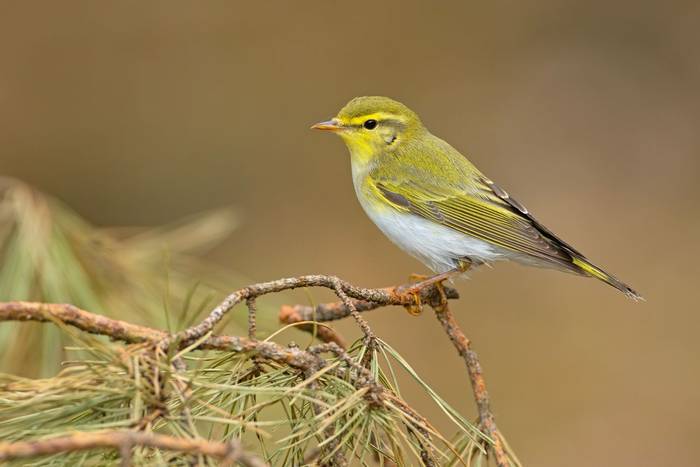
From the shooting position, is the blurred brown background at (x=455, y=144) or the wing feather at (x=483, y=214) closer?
the wing feather at (x=483, y=214)

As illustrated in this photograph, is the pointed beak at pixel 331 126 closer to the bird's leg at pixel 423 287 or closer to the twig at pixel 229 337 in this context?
the bird's leg at pixel 423 287

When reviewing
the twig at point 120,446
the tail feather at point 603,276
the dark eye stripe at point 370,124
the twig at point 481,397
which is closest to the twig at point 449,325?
the twig at point 481,397

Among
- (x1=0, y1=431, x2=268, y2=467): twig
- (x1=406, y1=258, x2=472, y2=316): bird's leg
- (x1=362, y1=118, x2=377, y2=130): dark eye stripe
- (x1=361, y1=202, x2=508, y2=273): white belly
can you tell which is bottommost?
(x1=0, y1=431, x2=268, y2=467): twig

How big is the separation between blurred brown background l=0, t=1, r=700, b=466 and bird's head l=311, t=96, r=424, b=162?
6.21 feet

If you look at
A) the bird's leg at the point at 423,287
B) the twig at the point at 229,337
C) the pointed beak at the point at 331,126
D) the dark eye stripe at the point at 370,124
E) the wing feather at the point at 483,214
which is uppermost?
the dark eye stripe at the point at 370,124

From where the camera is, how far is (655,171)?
6.46 metres

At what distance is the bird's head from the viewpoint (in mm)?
3334

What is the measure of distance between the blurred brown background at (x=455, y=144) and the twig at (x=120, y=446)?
12.5 ft

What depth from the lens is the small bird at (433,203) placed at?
3002mm

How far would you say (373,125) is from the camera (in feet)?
11.2

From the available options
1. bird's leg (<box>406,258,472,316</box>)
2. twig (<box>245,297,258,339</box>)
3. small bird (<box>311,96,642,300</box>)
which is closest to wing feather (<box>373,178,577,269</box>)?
small bird (<box>311,96,642,300</box>)

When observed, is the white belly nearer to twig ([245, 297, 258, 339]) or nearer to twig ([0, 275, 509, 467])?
twig ([0, 275, 509, 467])

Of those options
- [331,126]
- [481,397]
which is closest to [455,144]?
[331,126]

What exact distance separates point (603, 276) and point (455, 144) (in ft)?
12.3
